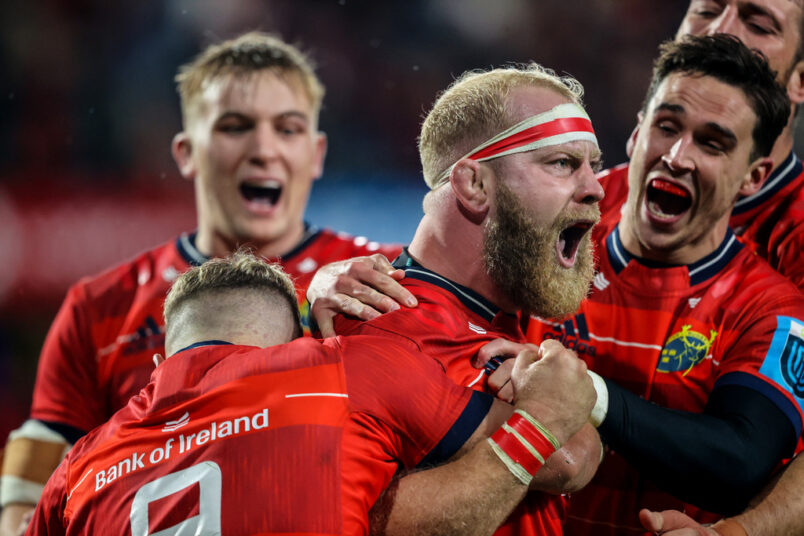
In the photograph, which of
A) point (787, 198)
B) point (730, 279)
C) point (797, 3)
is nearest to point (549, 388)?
point (730, 279)

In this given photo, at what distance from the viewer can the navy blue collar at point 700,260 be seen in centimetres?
284

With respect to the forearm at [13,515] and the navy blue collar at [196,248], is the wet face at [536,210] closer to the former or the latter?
the navy blue collar at [196,248]

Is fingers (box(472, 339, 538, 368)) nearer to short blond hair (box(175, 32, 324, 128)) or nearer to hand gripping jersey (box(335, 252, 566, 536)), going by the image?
hand gripping jersey (box(335, 252, 566, 536))

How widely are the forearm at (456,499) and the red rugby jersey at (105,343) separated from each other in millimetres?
1963

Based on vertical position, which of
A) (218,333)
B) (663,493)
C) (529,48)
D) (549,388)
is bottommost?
(663,493)

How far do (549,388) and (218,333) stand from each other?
787mm

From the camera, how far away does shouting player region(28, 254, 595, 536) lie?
1.78 m

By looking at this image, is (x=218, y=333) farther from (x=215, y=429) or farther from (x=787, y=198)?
(x=787, y=198)

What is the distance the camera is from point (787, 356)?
248 centimetres

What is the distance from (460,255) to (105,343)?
7.49 ft

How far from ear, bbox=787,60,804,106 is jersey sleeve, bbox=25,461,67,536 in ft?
9.67

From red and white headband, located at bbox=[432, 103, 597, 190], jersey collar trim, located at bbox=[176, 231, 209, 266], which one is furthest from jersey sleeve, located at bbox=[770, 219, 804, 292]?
jersey collar trim, located at bbox=[176, 231, 209, 266]

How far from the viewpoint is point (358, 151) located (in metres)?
5.96

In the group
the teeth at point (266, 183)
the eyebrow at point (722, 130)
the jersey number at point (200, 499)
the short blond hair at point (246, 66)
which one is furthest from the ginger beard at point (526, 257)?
the short blond hair at point (246, 66)
